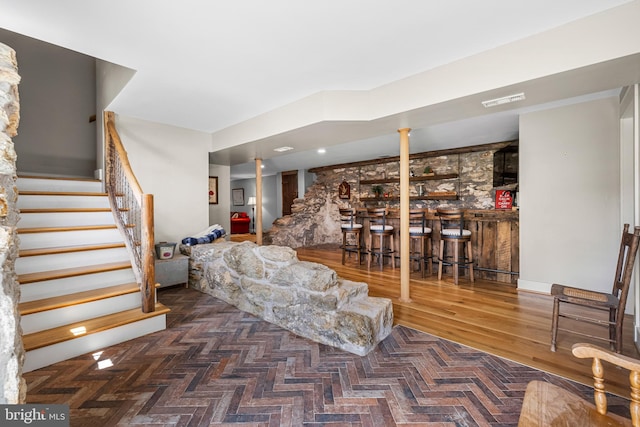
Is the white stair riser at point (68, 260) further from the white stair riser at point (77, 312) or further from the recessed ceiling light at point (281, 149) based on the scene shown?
the recessed ceiling light at point (281, 149)

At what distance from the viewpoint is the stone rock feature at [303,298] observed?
2.32 m

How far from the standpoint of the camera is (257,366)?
82.6 inches

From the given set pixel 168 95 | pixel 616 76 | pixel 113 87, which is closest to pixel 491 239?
pixel 616 76

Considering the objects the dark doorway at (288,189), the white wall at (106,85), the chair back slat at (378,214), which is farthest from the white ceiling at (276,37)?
the dark doorway at (288,189)

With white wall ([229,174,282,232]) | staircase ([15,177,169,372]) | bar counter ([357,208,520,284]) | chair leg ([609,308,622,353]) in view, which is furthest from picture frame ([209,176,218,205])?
chair leg ([609,308,622,353])

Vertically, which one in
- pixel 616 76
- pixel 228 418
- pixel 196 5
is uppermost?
pixel 196 5

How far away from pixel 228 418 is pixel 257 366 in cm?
51

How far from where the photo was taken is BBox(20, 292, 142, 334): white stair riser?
2.20m

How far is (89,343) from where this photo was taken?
7.47 feet

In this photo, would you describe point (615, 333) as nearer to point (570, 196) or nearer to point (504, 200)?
point (570, 196)

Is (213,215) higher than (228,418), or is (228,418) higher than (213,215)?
(213,215)

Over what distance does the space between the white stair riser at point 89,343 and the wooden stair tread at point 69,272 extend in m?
0.66

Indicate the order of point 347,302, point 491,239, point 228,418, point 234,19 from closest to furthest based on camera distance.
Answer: point 228,418
point 234,19
point 347,302
point 491,239

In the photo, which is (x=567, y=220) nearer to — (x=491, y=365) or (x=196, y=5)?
(x=491, y=365)
